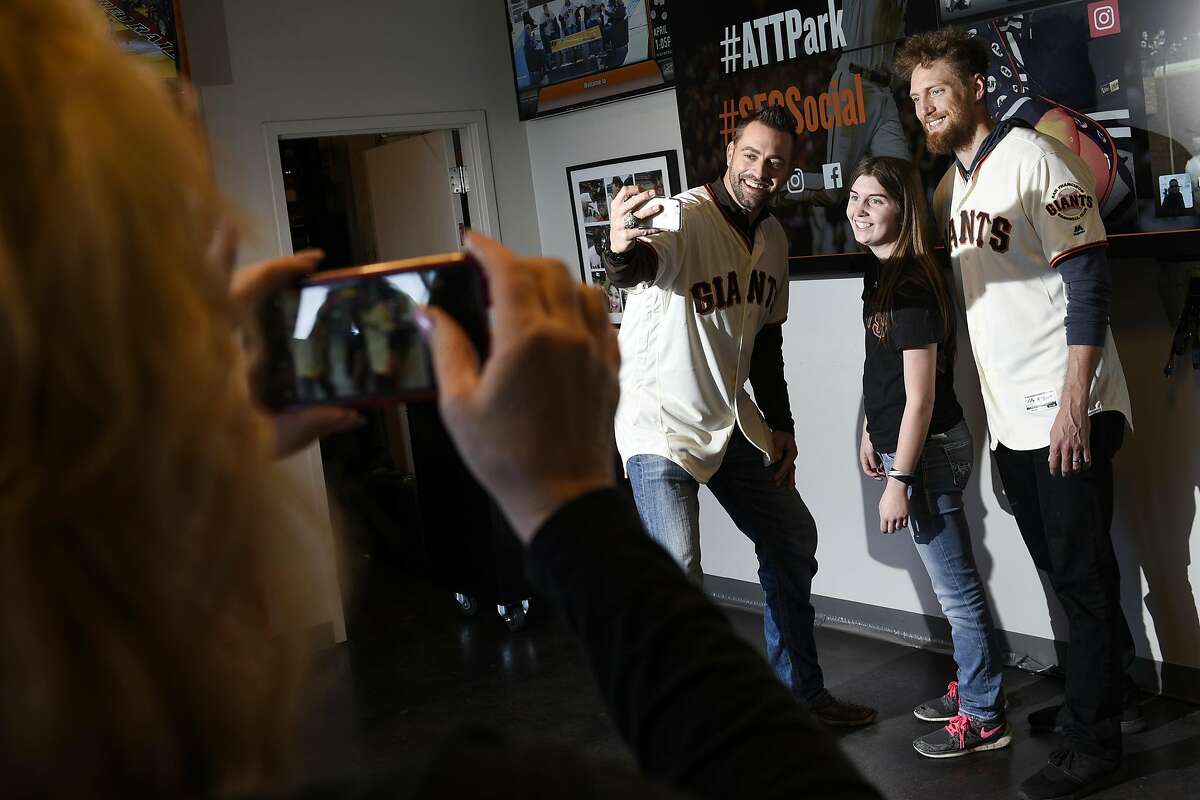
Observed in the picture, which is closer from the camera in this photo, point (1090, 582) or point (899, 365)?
point (1090, 582)

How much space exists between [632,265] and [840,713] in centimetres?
152

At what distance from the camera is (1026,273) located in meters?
2.84

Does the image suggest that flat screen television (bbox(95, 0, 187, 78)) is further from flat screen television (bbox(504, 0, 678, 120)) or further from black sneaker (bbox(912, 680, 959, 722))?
black sneaker (bbox(912, 680, 959, 722))

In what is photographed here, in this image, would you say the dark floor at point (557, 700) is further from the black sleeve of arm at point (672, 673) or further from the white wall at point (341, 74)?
the black sleeve of arm at point (672, 673)

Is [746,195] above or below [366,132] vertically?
below

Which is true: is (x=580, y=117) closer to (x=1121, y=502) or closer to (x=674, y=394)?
(x=674, y=394)

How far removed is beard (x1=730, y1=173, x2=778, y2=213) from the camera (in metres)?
3.14

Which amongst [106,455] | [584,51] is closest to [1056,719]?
[584,51]

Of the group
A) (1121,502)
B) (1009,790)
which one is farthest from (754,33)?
(1009,790)

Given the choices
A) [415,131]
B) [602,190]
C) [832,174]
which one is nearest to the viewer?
[832,174]

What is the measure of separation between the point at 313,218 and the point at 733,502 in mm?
3891

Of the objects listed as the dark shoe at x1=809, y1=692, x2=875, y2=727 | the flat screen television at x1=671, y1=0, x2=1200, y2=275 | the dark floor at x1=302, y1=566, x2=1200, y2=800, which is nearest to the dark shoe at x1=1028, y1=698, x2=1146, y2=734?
the dark floor at x1=302, y1=566, x2=1200, y2=800

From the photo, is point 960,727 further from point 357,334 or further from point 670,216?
point 357,334

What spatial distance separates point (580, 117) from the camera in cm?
484
